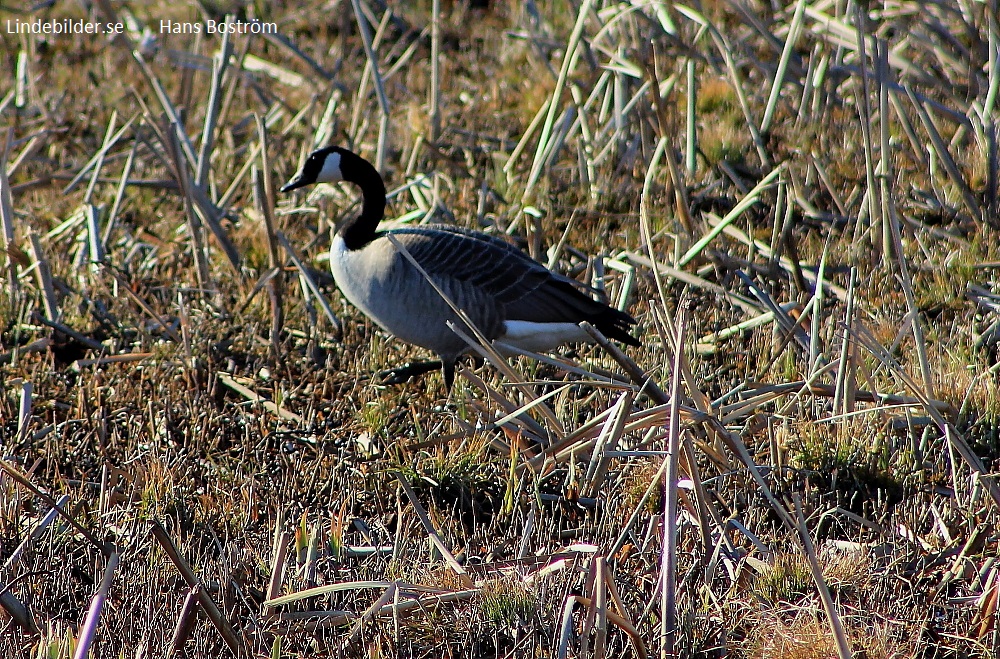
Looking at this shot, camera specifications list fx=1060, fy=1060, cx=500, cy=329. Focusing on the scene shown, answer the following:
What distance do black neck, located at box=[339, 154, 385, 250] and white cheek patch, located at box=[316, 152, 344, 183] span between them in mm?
30

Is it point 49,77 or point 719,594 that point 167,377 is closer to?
point 719,594

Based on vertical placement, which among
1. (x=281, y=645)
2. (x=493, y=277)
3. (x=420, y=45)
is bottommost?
(x=281, y=645)

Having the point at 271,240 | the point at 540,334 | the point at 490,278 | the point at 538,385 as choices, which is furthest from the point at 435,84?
the point at 538,385

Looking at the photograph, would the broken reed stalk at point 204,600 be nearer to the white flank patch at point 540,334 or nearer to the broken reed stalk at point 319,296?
the white flank patch at point 540,334

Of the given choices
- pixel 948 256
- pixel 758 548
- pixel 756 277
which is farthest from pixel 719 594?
pixel 948 256

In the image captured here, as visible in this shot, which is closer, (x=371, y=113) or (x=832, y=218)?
(x=832, y=218)

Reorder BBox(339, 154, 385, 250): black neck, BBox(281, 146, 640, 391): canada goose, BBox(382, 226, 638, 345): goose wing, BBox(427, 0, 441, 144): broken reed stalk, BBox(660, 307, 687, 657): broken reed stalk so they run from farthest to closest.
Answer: BBox(427, 0, 441, 144): broken reed stalk, BBox(339, 154, 385, 250): black neck, BBox(382, 226, 638, 345): goose wing, BBox(281, 146, 640, 391): canada goose, BBox(660, 307, 687, 657): broken reed stalk

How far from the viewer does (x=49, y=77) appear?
813cm

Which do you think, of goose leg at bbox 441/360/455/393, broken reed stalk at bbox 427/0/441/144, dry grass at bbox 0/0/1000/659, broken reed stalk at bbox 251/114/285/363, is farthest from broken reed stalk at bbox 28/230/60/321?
broken reed stalk at bbox 427/0/441/144

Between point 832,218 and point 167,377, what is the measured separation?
3.35 meters

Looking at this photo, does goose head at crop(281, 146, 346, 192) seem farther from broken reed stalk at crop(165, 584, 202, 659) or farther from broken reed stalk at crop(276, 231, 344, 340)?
broken reed stalk at crop(165, 584, 202, 659)

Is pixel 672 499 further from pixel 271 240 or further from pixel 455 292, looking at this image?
pixel 271 240

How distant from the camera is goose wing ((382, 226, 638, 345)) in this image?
15.0ft

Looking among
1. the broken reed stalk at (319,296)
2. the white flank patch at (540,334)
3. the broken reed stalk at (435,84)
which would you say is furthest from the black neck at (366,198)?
the broken reed stalk at (435,84)
